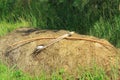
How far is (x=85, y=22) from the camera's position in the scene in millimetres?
7613

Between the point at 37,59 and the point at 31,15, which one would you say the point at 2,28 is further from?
the point at 37,59

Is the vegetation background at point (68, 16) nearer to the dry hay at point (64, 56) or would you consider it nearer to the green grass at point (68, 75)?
the dry hay at point (64, 56)

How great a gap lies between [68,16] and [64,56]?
2.51 meters

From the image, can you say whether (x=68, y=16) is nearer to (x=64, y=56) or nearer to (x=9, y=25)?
(x=9, y=25)

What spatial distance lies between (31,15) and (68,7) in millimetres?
1142

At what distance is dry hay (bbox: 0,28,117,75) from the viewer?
17.9 ft

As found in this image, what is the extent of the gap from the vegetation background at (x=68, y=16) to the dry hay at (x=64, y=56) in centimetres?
84

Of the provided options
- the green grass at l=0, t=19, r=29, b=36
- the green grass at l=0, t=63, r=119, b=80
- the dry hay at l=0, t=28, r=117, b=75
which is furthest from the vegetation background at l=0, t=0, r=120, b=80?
the green grass at l=0, t=63, r=119, b=80

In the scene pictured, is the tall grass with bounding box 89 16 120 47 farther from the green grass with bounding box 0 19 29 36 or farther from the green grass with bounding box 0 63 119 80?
the green grass with bounding box 0 19 29 36

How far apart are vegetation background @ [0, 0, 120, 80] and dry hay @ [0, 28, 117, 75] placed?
844 mm

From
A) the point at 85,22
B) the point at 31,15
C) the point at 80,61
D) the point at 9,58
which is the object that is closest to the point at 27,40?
the point at 9,58

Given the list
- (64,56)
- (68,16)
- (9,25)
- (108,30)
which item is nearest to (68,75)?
(64,56)

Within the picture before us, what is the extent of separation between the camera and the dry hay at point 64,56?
5445 millimetres

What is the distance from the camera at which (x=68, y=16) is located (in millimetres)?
7980
